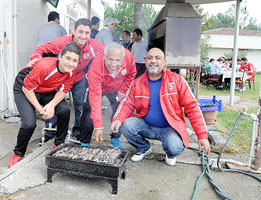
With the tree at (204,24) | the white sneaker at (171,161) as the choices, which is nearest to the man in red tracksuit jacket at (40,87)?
the white sneaker at (171,161)

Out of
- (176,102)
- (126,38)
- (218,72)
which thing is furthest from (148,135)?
(218,72)

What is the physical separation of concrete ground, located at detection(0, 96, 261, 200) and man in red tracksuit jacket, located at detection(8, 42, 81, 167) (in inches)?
13.7

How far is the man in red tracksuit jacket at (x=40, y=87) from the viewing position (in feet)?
9.76

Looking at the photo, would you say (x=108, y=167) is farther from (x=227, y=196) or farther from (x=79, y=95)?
(x=79, y=95)

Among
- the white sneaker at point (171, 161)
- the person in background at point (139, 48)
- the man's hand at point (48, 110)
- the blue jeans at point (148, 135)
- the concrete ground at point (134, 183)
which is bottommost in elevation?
the concrete ground at point (134, 183)

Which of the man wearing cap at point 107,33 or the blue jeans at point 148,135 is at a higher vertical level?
the man wearing cap at point 107,33

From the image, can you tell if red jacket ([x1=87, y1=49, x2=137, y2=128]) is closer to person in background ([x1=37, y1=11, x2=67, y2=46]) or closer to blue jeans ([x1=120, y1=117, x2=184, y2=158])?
blue jeans ([x1=120, y1=117, x2=184, y2=158])

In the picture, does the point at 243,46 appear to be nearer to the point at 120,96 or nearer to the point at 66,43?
the point at 120,96

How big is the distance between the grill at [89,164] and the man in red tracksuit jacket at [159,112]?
20.0 inches

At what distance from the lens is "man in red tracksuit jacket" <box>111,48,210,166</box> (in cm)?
307

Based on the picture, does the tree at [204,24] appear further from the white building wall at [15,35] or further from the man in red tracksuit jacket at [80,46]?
the man in red tracksuit jacket at [80,46]

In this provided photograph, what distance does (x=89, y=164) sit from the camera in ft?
8.33

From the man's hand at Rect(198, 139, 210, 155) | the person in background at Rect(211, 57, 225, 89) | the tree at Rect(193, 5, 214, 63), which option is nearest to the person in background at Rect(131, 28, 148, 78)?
the man's hand at Rect(198, 139, 210, 155)

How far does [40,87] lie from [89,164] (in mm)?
1273
